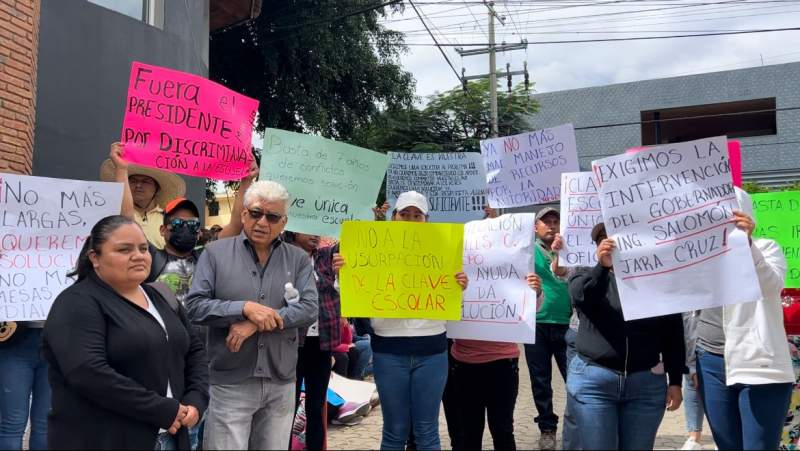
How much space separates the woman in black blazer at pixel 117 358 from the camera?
97.0 inches

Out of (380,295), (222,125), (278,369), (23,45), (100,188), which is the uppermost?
(23,45)

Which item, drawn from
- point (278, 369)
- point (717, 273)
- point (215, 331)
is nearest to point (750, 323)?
point (717, 273)

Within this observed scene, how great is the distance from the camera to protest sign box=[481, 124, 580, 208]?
5.91 metres

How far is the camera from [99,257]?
2709 mm

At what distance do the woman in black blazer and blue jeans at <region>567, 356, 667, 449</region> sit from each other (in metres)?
1.80

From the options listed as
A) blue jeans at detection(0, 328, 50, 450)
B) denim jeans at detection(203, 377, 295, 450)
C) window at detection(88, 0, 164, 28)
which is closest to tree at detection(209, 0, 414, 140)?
window at detection(88, 0, 164, 28)

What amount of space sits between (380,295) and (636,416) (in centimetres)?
152

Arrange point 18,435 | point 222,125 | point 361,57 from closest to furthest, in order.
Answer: point 18,435 < point 222,125 < point 361,57

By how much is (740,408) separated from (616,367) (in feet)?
2.28

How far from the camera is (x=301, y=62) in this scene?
16.7m

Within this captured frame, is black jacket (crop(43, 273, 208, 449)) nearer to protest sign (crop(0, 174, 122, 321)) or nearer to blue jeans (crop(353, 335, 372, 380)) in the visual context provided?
protest sign (crop(0, 174, 122, 321))

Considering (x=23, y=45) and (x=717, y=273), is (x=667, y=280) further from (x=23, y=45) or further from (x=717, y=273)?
(x=23, y=45)

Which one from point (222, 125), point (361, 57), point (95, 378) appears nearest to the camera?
point (95, 378)

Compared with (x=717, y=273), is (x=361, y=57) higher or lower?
higher
